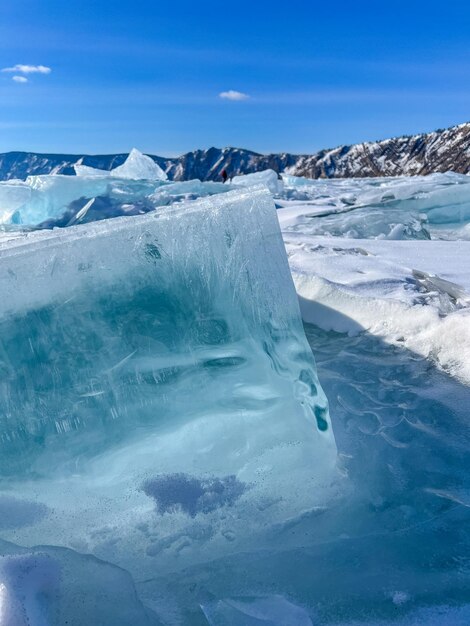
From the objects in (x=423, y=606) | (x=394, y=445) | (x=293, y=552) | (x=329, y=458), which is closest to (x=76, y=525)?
(x=293, y=552)

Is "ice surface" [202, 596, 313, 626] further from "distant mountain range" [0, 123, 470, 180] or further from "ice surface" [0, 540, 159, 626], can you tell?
"distant mountain range" [0, 123, 470, 180]

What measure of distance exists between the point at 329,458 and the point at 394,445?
32 cm

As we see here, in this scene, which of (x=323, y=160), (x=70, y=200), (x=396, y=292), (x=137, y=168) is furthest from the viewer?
(x=323, y=160)

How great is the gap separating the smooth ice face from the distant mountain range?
62.3 metres

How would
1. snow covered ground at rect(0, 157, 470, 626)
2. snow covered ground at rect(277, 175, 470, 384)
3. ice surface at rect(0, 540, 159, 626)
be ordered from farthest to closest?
snow covered ground at rect(277, 175, 470, 384) < snow covered ground at rect(0, 157, 470, 626) < ice surface at rect(0, 540, 159, 626)

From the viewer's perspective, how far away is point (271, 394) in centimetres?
211

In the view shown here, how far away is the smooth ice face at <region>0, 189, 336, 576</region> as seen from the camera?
1.84 metres

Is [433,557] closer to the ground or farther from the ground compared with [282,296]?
→ closer to the ground

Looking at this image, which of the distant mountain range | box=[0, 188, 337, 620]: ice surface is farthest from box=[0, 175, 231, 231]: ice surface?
the distant mountain range

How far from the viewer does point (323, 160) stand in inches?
3063

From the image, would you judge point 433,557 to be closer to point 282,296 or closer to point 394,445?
point 394,445

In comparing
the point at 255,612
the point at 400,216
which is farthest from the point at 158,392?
the point at 400,216

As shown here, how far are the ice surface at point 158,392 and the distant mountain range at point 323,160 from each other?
204 feet

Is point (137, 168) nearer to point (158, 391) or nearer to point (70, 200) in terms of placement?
point (70, 200)
